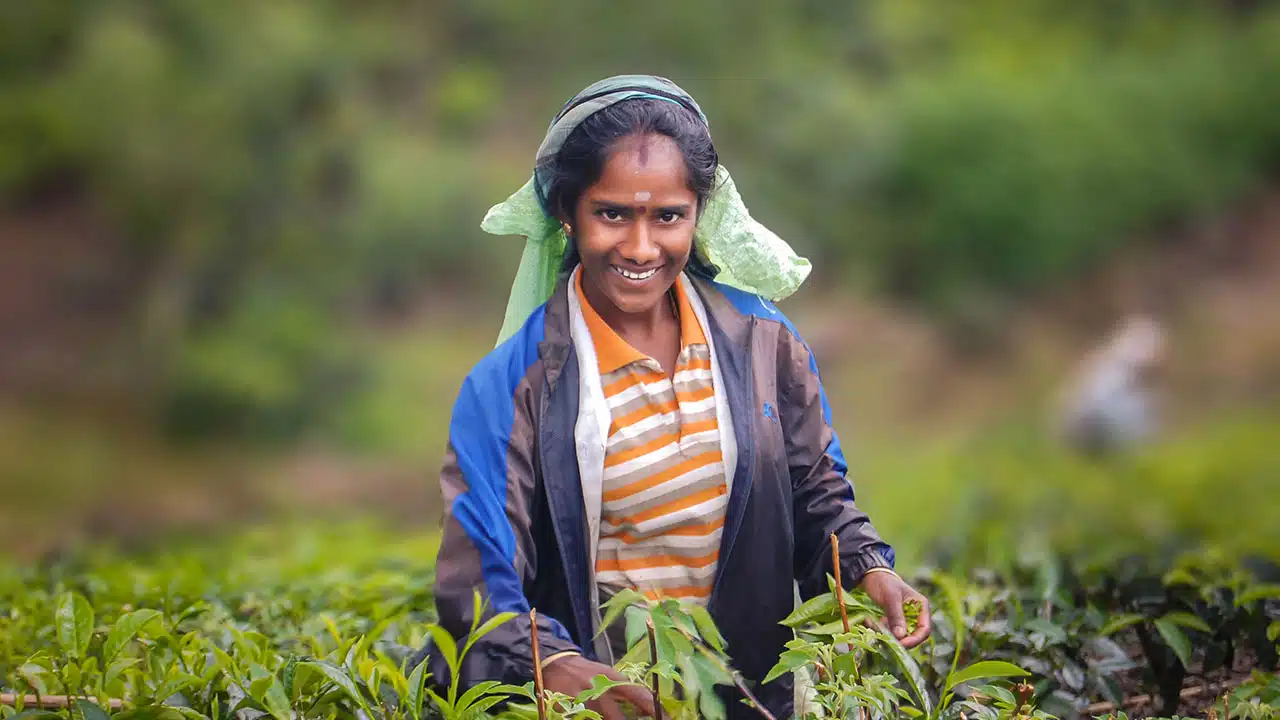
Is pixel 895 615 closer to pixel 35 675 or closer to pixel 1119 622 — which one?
pixel 1119 622

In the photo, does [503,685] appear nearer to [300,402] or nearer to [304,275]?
[300,402]

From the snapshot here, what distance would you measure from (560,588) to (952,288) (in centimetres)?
1011

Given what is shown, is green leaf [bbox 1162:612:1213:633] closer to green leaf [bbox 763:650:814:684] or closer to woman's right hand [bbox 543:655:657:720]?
green leaf [bbox 763:650:814:684]

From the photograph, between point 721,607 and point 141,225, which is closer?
point 721,607

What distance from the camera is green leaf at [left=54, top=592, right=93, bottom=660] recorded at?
88.3 inches

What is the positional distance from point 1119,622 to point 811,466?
2.21ft

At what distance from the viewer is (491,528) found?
209 cm

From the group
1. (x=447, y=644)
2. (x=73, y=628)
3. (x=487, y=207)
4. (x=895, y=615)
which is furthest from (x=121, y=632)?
(x=487, y=207)

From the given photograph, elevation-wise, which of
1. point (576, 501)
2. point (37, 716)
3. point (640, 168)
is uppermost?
point (640, 168)

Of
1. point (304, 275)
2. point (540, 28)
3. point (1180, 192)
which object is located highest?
point (540, 28)

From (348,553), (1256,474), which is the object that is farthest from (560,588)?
(1256,474)

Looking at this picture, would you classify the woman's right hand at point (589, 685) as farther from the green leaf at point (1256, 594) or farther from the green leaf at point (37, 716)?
the green leaf at point (1256, 594)

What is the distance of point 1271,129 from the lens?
12.5m

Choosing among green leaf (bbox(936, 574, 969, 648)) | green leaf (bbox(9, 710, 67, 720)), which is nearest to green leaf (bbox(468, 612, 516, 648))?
green leaf (bbox(9, 710, 67, 720))
